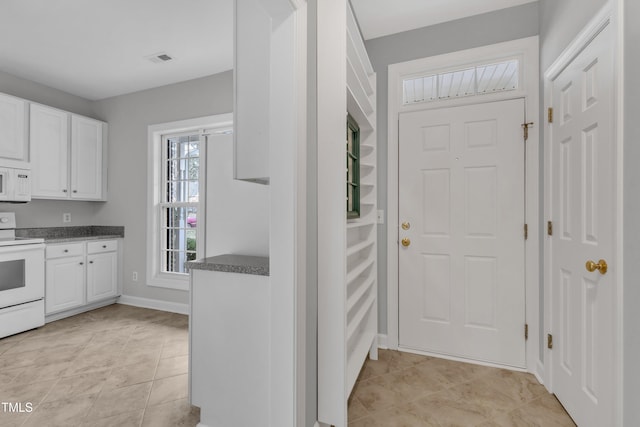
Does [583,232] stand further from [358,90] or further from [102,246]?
[102,246]

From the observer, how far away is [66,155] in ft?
12.3

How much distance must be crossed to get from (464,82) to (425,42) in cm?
47

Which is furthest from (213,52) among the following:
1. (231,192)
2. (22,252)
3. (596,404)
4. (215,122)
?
(596,404)

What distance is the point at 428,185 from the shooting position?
2566 mm

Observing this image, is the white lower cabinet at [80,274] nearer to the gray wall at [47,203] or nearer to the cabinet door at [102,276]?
the cabinet door at [102,276]

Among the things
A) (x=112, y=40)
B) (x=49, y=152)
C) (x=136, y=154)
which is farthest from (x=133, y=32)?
(x=49, y=152)

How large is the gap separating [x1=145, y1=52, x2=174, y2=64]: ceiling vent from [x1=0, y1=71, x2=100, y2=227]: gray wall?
67.1 inches

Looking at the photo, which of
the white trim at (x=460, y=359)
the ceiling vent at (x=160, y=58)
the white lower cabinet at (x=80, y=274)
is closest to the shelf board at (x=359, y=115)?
the white trim at (x=460, y=359)

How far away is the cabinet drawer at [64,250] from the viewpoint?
3369 millimetres

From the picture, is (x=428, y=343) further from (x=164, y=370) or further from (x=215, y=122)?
(x=215, y=122)

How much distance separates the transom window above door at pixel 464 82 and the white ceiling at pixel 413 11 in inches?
16.0

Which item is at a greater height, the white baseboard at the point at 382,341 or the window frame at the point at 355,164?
the window frame at the point at 355,164

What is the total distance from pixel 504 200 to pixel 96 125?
190 inches

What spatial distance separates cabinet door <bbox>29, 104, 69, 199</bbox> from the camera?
342 cm
